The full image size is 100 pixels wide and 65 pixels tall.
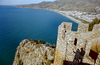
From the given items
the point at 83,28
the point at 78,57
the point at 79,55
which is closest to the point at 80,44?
the point at 79,55

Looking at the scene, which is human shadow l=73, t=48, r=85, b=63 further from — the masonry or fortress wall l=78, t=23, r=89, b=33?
fortress wall l=78, t=23, r=89, b=33

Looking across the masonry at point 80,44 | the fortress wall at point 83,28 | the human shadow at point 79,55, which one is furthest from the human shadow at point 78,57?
the fortress wall at point 83,28

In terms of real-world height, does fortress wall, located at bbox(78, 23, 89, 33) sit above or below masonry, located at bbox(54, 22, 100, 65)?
above

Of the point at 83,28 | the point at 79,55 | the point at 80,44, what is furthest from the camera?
the point at 83,28

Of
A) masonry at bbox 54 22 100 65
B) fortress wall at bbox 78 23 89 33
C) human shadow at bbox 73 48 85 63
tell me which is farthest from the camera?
fortress wall at bbox 78 23 89 33

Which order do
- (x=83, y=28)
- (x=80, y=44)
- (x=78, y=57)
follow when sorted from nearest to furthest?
1. (x=80, y=44)
2. (x=78, y=57)
3. (x=83, y=28)

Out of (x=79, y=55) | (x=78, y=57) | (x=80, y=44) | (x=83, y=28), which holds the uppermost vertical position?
(x=83, y=28)

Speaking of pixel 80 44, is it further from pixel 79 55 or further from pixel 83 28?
pixel 83 28

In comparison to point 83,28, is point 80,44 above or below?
below

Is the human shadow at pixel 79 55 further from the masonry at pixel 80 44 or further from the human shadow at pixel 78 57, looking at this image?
the masonry at pixel 80 44

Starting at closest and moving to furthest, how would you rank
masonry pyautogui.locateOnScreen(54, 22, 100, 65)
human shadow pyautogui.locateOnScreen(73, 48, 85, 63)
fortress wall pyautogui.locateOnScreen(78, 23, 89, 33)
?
1. masonry pyautogui.locateOnScreen(54, 22, 100, 65)
2. human shadow pyautogui.locateOnScreen(73, 48, 85, 63)
3. fortress wall pyautogui.locateOnScreen(78, 23, 89, 33)

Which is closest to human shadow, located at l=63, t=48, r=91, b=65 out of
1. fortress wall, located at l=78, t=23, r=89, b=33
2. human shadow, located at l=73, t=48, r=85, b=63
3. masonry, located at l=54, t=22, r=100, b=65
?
human shadow, located at l=73, t=48, r=85, b=63

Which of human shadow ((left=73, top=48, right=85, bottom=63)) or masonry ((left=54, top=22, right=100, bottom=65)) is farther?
human shadow ((left=73, top=48, right=85, bottom=63))

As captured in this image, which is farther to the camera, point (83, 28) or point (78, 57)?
point (83, 28)
